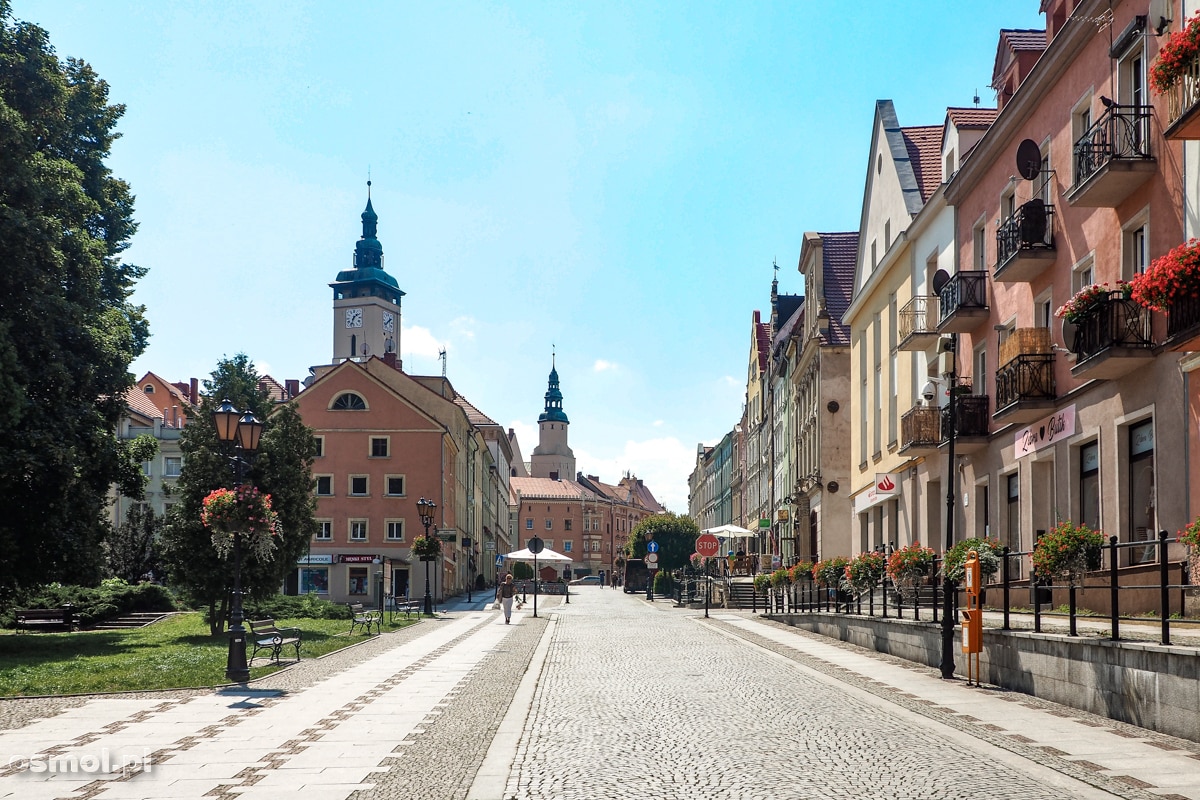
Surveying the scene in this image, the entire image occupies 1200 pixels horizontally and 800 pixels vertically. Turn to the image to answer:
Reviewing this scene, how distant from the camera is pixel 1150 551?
732 inches

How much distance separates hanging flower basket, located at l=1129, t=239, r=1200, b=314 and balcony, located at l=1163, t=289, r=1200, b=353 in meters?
2.04

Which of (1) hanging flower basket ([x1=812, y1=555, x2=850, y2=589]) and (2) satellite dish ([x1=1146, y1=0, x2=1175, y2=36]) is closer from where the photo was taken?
(2) satellite dish ([x1=1146, y1=0, x2=1175, y2=36])

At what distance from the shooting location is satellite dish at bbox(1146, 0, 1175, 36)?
18.1 metres

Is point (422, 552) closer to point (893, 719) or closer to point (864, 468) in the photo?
point (864, 468)

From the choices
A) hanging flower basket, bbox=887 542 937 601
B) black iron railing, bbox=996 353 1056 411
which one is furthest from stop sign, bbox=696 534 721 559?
hanging flower basket, bbox=887 542 937 601

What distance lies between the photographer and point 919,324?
3212cm

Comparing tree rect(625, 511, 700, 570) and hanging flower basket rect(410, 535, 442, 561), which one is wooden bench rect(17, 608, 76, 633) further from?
tree rect(625, 511, 700, 570)

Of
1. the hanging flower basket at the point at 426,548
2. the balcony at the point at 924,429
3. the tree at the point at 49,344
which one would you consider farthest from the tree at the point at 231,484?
the balcony at the point at 924,429

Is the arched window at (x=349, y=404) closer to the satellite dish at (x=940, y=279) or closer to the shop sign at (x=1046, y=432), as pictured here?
the satellite dish at (x=940, y=279)

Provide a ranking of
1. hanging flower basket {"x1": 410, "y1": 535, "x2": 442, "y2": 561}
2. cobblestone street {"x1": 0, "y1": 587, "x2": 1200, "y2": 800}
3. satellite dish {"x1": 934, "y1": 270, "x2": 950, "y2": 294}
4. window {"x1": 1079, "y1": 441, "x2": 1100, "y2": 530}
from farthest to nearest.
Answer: hanging flower basket {"x1": 410, "y1": 535, "x2": 442, "y2": 561} → satellite dish {"x1": 934, "y1": 270, "x2": 950, "y2": 294} → window {"x1": 1079, "y1": 441, "x2": 1100, "y2": 530} → cobblestone street {"x1": 0, "y1": 587, "x2": 1200, "y2": 800}

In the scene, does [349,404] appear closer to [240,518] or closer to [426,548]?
[426,548]

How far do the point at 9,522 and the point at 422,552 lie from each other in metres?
23.1

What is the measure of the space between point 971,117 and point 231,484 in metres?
21.4

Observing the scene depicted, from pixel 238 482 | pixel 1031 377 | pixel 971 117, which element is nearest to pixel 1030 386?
pixel 1031 377
